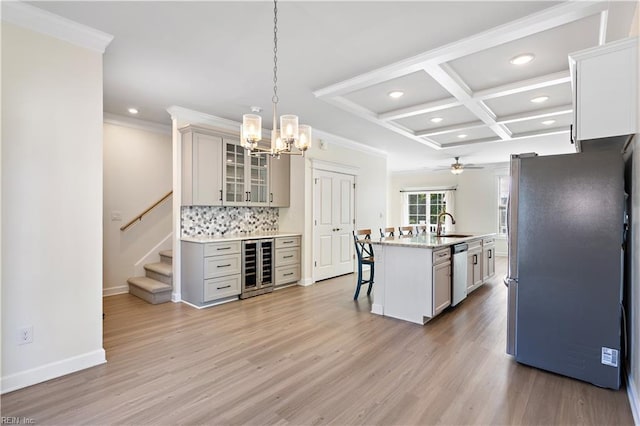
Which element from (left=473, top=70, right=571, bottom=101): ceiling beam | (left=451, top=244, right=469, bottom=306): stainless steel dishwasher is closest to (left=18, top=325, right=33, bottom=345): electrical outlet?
(left=451, top=244, right=469, bottom=306): stainless steel dishwasher

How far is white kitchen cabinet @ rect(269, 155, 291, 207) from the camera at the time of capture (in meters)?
5.34

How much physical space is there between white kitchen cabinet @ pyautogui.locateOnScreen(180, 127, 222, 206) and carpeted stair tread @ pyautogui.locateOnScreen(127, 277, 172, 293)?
120cm

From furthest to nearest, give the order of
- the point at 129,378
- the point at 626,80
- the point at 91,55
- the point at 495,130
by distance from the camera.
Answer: the point at 495,130, the point at 91,55, the point at 129,378, the point at 626,80

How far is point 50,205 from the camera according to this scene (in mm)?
2367

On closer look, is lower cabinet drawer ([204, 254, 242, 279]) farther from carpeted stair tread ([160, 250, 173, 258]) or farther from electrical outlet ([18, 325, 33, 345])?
electrical outlet ([18, 325, 33, 345])

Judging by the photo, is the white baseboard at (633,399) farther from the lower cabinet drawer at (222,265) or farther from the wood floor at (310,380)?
the lower cabinet drawer at (222,265)

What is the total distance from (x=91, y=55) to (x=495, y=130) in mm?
5293

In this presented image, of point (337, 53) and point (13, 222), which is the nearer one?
point (13, 222)

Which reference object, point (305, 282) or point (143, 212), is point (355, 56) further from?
point (143, 212)

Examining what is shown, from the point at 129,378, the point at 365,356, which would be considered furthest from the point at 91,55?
the point at 365,356

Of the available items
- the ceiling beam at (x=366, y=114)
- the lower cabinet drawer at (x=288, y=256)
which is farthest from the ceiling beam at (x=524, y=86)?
the lower cabinet drawer at (x=288, y=256)

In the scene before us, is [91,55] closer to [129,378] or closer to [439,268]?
[129,378]

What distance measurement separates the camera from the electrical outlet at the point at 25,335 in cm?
224

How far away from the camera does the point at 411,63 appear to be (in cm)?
292
